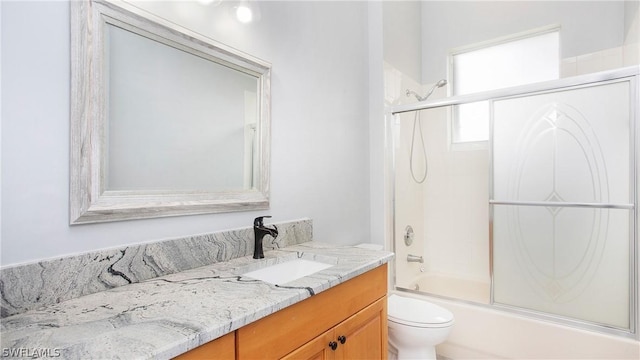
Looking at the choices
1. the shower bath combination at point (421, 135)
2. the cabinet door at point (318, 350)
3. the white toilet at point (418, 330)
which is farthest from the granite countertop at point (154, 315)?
the shower bath combination at point (421, 135)

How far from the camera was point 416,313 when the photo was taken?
73.3 inches

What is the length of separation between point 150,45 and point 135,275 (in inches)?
32.5

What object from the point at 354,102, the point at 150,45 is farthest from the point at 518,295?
the point at 150,45

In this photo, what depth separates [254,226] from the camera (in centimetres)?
144

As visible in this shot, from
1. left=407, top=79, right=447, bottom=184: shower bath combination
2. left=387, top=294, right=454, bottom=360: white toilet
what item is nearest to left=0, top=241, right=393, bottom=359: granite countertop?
left=387, top=294, right=454, bottom=360: white toilet

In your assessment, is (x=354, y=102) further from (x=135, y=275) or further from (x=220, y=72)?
(x=135, y=275)

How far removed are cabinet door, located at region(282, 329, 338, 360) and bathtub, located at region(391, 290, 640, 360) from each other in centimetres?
138

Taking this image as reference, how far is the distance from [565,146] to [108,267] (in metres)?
2.38

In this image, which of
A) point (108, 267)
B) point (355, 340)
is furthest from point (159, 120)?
point (355, 340)

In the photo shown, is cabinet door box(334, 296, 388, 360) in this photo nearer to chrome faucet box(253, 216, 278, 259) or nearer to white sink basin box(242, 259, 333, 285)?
white sink basin box(242, 259, 333, 285)

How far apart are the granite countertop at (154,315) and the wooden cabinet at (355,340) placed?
0.18 m

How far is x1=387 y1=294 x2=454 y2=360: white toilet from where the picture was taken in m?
1.70

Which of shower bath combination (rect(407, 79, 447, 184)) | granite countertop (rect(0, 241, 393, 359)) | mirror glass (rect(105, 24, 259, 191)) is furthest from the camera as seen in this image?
shower bath combination (rect(407, 79, 447, 184))

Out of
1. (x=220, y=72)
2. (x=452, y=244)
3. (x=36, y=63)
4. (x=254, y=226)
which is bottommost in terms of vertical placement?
(x=452, y=244)
